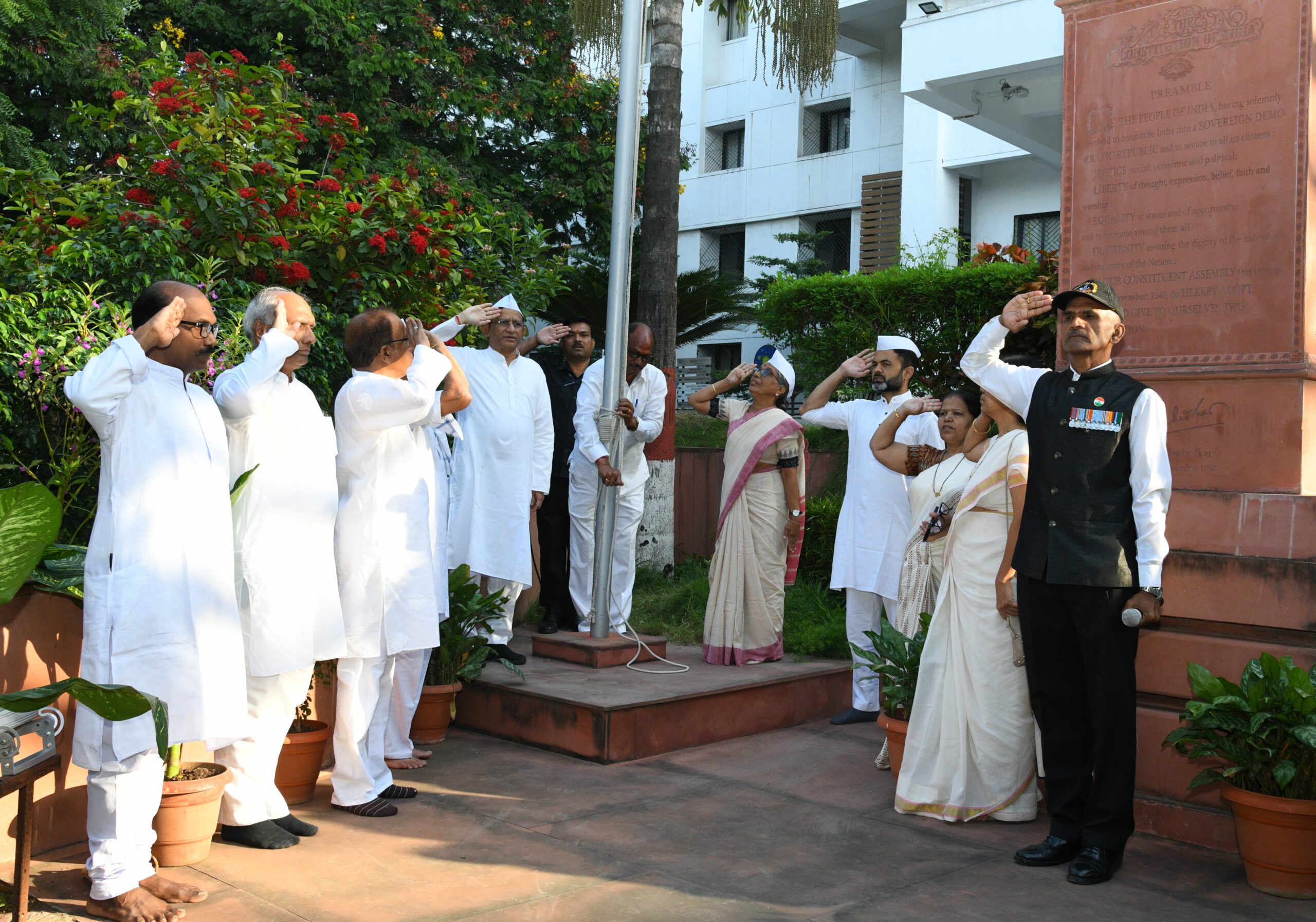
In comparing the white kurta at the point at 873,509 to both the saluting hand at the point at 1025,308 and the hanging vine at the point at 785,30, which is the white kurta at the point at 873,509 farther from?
the hanging vine at the point at 785,30

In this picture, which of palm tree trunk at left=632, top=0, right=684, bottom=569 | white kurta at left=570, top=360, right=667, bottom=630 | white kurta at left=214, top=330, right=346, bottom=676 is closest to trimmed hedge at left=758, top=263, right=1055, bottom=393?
palm tree trunk at left=632, top=0, right=684, bottom=569

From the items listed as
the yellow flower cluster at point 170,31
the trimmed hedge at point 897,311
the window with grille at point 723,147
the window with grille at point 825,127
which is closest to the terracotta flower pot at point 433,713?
the trimmed hedge at point 897,311

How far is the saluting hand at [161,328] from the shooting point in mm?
3596

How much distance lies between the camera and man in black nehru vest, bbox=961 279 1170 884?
3986 mm

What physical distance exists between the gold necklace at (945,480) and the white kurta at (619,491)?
6.67 ft

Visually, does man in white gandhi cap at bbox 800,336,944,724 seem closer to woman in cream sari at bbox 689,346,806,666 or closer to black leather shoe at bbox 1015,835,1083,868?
woman in cream sari at bbox 689,346,806,666

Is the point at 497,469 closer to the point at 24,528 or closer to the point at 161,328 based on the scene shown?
the point at 161,328

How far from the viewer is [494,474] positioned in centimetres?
667

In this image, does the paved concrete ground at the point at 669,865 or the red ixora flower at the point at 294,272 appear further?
the red ixora flower at the point at 294,272

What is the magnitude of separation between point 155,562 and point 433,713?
2.23 meters

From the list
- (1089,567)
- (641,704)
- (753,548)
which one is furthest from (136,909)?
(753,548)

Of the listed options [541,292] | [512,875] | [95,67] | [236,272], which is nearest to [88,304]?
[236,272]

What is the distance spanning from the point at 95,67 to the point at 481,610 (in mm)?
8156

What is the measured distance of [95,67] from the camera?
1099 centimetres
